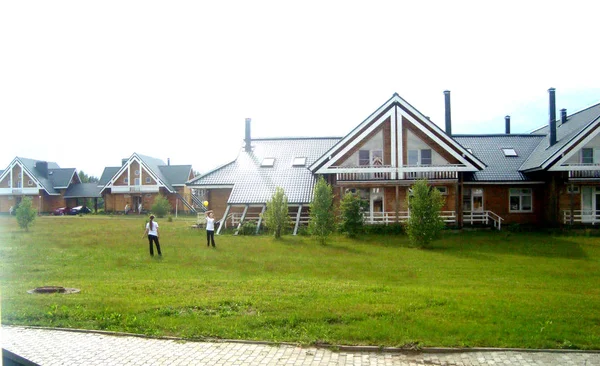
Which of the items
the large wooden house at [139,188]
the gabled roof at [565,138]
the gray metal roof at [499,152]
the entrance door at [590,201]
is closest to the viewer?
the gabled roof at [565,138]

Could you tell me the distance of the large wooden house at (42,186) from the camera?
60750 millimetres

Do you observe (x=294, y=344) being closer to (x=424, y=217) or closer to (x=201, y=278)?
(x=201, y=278)

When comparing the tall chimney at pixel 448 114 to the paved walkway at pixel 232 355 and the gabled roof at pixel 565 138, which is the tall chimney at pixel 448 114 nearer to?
the gabled roof at pixel 565 138

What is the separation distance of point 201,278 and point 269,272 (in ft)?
7.95

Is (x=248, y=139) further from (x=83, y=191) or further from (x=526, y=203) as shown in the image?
(x=83, y=191)

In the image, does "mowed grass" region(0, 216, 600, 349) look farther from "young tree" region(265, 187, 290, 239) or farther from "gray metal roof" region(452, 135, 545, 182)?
"gray metal roof" region(452, 135, 545, 182)

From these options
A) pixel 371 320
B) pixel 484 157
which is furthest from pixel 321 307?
pixel 484 157

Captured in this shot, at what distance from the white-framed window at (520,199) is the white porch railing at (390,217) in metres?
5.34

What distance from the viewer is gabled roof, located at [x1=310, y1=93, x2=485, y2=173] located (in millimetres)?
31023

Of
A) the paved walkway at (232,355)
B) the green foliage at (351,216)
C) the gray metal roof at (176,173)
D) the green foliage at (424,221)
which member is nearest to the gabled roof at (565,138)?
the green foliage at (424,221)

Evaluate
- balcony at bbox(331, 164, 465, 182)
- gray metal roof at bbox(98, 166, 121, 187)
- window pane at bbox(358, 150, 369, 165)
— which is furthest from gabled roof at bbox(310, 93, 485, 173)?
gray metal roof at bbox(98, 166, 121, 187)

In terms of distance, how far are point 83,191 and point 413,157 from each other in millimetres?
52594

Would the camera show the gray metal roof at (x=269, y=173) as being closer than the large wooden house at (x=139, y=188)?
Yes

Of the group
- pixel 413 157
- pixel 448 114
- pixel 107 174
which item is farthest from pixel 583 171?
pixel 107 174
